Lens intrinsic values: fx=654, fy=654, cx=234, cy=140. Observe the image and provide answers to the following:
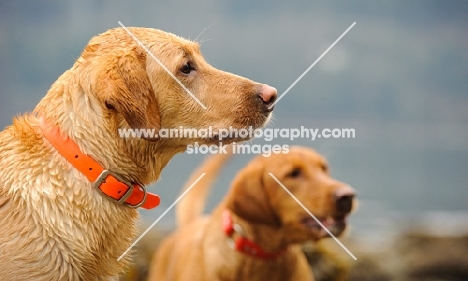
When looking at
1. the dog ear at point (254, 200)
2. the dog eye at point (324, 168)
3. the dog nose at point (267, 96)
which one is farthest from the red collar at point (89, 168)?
the dog eye at point (324, 168)

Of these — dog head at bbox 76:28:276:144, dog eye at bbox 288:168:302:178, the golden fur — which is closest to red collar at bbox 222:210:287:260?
the golden fur

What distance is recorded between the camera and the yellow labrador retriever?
205 centimetres

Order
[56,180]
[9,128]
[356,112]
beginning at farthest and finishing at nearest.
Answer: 1. [356,112]
2. [9,128]
3. [56,180]

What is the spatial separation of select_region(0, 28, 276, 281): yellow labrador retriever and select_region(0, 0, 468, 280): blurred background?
1447 millimetres

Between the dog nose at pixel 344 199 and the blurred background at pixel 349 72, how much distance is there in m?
0.69

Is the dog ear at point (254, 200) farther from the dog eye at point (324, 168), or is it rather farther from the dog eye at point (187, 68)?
the dog eye at point (187, 68)

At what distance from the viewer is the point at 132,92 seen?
82.4 inches

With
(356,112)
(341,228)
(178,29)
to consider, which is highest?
(356,112)

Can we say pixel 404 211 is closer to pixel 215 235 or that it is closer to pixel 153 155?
pixel 215 235

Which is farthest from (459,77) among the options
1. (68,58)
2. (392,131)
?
(68,58)

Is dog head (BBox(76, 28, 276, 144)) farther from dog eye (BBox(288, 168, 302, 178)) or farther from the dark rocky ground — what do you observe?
the dark rocky ground

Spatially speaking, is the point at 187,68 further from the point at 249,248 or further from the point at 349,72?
the point at 349,72

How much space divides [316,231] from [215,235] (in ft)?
1.68

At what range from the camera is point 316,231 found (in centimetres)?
326
